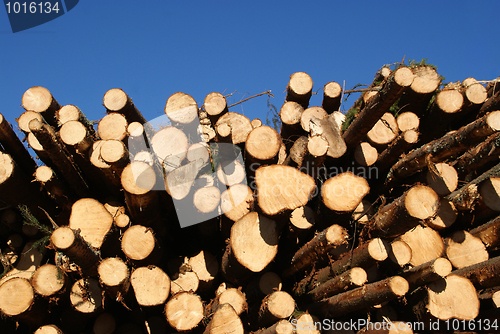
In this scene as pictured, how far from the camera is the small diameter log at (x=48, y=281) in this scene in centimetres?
313

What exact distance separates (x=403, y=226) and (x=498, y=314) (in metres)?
1.21

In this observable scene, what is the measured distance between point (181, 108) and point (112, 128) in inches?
36.5

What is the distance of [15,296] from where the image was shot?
3.09 m

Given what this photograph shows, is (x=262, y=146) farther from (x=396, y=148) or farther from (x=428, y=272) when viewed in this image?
(x=428, y=272)

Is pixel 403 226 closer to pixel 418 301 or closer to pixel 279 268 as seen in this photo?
pixel 418 301

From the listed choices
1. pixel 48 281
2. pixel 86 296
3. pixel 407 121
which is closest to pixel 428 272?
pixel 407 121

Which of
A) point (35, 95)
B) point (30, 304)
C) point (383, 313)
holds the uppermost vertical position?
point (35, 95)

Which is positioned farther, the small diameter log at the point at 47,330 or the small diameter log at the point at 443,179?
the small diameter log at the point at 443,179

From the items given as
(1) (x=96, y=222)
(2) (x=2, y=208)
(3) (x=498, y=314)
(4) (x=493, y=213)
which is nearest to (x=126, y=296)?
(1) (x=96, y=222)

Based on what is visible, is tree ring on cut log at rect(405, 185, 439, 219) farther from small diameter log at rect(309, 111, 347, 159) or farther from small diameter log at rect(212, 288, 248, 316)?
small diameter log at rect(212, 288, 248, 316)

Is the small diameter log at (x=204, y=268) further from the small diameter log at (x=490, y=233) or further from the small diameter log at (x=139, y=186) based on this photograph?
the small diameter log at (x=490, y=233)

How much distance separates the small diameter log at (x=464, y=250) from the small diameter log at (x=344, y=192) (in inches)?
52.1

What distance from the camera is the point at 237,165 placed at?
3877 millimetres

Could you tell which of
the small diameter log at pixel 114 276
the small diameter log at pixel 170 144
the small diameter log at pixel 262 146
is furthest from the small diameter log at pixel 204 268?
the small diameter log at pixel 262 146
